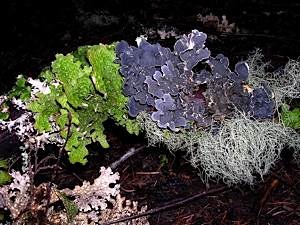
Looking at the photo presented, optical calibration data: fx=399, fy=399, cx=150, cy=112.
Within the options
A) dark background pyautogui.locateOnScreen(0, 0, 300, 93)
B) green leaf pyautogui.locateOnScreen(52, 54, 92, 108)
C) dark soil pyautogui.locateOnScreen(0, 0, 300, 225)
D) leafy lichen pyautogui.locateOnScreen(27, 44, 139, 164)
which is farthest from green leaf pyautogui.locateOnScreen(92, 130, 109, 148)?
dark background pyautogui.locateOnScreen(0, 0, 300, 93)

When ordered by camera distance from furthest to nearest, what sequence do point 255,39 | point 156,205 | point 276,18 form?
point 276,18 < point 255,39 < point 156,205

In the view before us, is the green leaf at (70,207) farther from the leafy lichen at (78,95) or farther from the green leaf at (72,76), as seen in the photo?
A: the green leaf at (72,76)

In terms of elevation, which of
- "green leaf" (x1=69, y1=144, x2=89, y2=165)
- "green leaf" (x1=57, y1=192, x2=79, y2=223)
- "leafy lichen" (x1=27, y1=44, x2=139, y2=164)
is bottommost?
"green leaf" (x1=57, y1=192, x2=79, y2=223)

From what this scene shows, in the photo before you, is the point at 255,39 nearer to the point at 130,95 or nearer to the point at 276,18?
the point at 276,18

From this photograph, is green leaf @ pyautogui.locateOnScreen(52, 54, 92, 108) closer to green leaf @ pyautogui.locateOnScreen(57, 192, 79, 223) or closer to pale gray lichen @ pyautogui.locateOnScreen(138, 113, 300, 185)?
pale gray lichen @ pyautogui.locateOnScreen(138, 113, 300, 185)

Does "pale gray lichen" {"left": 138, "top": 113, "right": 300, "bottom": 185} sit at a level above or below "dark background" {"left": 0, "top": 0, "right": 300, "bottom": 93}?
above

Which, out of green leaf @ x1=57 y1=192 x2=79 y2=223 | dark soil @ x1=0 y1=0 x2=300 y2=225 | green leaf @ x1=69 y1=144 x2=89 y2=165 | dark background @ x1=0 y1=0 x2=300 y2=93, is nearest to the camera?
green leaf @ x1=57 y1=192 x2=79 y2=223

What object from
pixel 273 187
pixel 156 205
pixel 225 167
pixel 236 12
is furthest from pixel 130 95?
pixel 236 12

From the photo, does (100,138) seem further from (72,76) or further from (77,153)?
(72,76)
